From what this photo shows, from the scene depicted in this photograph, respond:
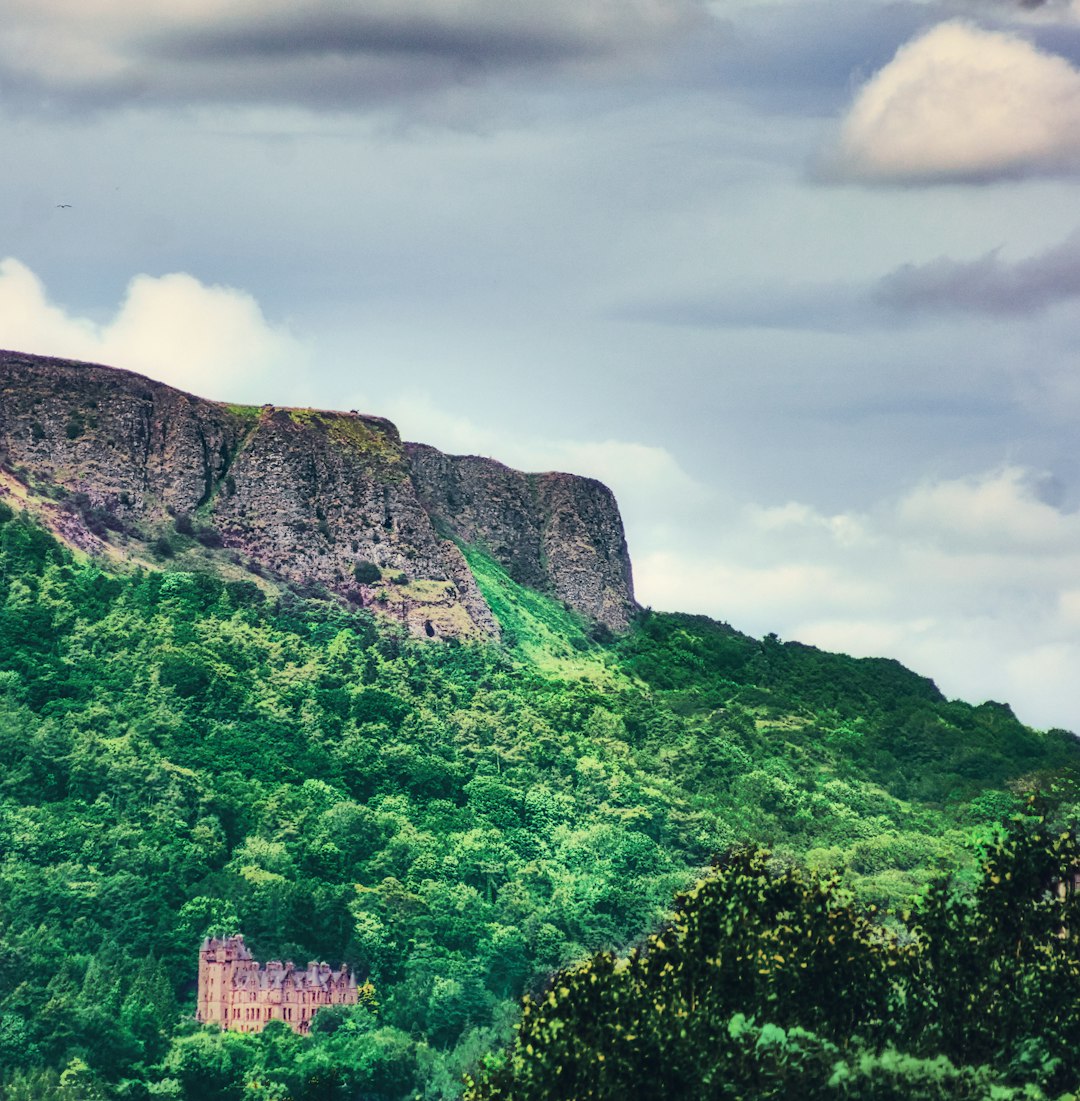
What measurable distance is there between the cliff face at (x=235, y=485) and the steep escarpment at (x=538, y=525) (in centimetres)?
1148

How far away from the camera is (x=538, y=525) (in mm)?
169750

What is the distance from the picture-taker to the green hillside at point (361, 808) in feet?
328

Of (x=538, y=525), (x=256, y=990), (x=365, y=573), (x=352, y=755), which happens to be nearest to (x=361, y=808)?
(x=352, y=755)

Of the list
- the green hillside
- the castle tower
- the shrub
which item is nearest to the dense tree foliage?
the green hillside

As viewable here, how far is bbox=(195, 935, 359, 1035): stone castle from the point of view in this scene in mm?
101938

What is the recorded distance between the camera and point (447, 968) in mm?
105812

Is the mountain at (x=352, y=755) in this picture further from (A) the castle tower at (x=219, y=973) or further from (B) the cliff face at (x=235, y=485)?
(A) the castle tower at (x=219, y=973)

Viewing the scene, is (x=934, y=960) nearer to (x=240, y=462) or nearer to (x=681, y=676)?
(x=240, y=462)

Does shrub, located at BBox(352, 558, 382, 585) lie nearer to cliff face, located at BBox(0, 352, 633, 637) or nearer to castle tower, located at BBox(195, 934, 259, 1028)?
cliff face, located at BBox(0, 352, 633, 637)

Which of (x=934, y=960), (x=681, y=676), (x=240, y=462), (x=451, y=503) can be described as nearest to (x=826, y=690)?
(x=681, y=676)

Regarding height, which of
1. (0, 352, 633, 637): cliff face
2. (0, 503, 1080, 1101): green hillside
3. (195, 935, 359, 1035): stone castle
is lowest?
(195, 935, 359, 1035): stone castle

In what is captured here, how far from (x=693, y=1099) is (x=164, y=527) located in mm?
84309

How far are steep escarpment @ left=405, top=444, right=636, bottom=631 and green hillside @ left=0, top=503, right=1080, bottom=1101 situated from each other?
5.45 metres

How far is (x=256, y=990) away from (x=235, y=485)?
45.8 metres
